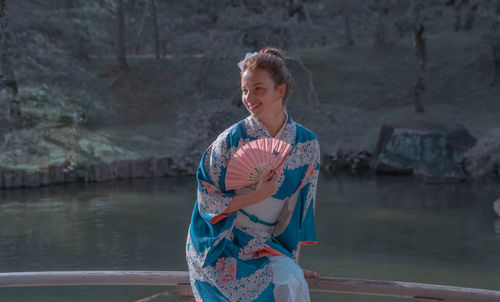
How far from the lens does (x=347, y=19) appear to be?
18547 millimetres

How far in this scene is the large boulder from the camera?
36.6 ft

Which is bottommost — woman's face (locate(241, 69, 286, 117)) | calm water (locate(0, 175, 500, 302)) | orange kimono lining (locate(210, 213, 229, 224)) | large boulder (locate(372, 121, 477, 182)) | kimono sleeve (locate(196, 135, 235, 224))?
calm water (locate(0, 175, 500, 302))

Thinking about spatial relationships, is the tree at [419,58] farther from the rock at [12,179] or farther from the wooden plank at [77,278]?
the wooden plank at [77,278]

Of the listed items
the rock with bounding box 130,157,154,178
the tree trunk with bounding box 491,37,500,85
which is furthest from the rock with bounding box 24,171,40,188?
the tree trunk with bounding box 491,37,500,85

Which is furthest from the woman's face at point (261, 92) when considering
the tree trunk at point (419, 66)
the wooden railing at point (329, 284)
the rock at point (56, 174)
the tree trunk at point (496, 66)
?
the tree trunk at point (496, 66)

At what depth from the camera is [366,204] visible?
30.3ft

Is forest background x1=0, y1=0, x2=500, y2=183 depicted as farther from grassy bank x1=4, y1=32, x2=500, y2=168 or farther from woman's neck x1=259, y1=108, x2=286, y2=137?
woman's neck x1=259, y1=108, x2=286, y2=137

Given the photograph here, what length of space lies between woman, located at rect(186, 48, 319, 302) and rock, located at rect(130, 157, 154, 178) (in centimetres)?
961

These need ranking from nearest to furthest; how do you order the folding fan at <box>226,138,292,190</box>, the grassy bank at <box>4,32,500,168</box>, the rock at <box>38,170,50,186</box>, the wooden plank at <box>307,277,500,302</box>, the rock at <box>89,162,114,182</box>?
1. the folding fan at <box>226,138,292,190</box>
2. the wooden plank at <box>307,277,500,302</box>
3. the rock at <box>38,170,50,186</box>
4. the rock at <box>89,162,114,182</box>
5. the grassy bank at <box>4,32,500,168</box>

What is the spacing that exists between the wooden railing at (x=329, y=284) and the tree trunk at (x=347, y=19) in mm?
15696

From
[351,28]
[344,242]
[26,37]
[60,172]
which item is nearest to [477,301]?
[344,242]

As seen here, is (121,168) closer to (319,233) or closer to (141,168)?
(141,168)

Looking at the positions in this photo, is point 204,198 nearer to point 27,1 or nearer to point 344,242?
point 344,242

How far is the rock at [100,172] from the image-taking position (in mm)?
11273
